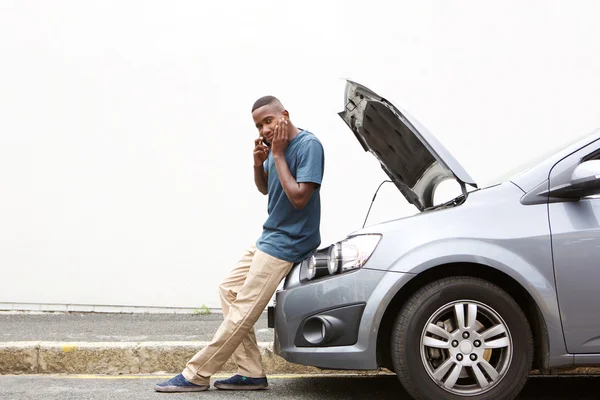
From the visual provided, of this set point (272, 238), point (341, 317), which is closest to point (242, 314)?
point (272, 238)

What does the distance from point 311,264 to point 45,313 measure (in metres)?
4.45

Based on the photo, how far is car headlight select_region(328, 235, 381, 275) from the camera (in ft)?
12.5

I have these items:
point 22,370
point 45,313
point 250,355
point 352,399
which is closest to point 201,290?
point 45,313

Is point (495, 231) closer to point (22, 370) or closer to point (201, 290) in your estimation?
point (22, 370)

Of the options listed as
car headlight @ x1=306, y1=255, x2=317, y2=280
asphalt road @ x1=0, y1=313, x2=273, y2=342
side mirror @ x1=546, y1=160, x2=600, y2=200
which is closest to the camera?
side mirror @ x1=546, y1=160, x2=600, y2=200

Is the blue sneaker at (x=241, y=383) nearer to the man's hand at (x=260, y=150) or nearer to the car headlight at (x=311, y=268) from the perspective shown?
the car headlight at (x=311, y=268)

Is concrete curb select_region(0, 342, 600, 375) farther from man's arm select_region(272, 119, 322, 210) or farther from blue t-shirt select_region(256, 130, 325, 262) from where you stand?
man's arm select_region(272, 119, 322, 210)

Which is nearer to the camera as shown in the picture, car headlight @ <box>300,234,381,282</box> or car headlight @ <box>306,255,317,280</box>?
car headlight @ <box>300,234,381,282</box>

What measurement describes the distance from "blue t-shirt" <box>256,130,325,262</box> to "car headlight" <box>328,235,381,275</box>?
0.34m

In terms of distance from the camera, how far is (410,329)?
366 centimetres

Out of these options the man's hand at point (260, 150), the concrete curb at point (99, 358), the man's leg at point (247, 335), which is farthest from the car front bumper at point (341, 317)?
the concrete curb at point (99, 358)

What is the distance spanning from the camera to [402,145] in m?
4.32

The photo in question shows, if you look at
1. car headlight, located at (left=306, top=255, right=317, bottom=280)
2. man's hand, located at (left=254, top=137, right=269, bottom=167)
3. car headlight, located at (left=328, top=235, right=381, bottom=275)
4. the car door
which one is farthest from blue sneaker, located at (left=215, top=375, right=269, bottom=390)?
the car door

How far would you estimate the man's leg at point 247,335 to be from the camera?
14.7 feet
